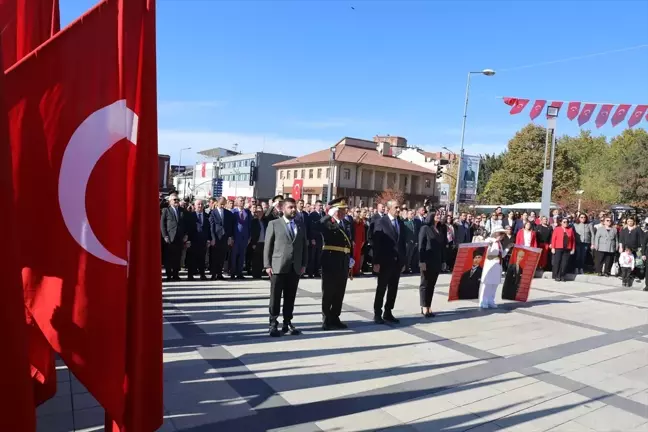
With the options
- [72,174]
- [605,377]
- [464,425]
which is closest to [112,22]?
[72,174]

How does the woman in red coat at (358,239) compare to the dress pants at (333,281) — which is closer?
the dress pants at (333,281)

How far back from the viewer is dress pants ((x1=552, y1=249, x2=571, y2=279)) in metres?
15.0

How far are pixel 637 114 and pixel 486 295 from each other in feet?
34.8

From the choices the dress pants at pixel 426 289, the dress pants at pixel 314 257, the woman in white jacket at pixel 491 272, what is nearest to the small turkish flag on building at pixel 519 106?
the woman in white jacket at pixel 491 272

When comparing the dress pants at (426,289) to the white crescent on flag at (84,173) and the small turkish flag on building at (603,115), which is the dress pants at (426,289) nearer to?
the white crescent on flag at (84,173)

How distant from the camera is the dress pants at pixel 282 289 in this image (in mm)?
6715

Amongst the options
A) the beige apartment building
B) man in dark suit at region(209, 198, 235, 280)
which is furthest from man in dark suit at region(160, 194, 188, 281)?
the beige apartment building

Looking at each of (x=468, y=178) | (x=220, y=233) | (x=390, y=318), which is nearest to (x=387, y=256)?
(x=390, y=318)

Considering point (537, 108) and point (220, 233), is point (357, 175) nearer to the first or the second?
point (537, 108)

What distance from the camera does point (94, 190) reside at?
2.27 metres

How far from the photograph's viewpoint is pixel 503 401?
4785 mm

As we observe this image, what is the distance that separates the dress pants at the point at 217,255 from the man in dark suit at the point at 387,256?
4.60m

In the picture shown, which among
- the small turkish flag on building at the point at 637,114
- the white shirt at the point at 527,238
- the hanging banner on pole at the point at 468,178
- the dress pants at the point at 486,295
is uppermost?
the small turkish flag on building at the point at 637,114

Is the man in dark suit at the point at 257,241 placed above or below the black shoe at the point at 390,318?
above
